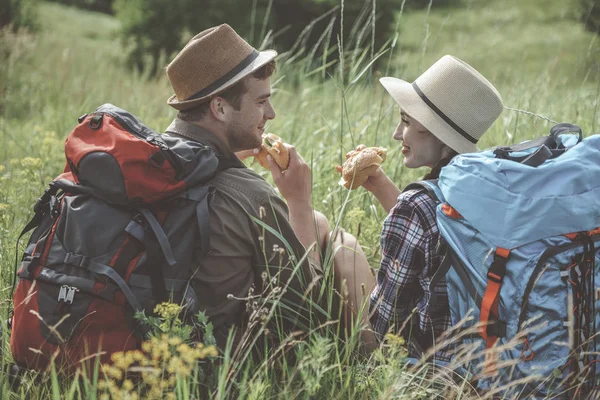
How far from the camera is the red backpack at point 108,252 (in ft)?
7.31

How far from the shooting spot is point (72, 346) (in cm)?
225

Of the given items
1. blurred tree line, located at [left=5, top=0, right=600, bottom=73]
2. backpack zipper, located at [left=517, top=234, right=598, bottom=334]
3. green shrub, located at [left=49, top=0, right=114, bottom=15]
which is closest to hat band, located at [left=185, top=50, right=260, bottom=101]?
backpack zipper, located at [left=517, top=234, right=598, bottom=334]

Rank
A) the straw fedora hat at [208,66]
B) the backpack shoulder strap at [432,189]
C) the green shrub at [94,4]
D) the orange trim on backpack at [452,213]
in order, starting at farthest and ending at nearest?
1. the green shrub at [94,4]
2. the straw fedora hat at [208,66]
3. the backpack shoulder strap at [432,189]
4. the orange trim on backpack at [452,213]

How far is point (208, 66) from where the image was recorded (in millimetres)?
2748

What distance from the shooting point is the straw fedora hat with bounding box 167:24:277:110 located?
2729 millimetres

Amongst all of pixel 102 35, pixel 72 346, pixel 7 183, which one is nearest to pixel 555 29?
pixel 102 35

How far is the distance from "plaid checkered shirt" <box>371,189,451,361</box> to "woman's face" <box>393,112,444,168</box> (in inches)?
15.8

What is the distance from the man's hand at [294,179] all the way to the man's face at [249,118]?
0.40ft

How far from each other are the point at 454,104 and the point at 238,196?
1.10 meters

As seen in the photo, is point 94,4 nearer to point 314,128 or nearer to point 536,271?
point 314,128

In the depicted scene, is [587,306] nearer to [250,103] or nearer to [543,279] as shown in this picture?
[543,279]

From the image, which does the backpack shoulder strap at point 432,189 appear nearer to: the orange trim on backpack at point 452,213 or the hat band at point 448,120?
the orange trim on backpack at point 452,213

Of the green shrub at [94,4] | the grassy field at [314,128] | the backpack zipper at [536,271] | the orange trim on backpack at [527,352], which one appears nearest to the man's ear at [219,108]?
the grassy field at [314,128]

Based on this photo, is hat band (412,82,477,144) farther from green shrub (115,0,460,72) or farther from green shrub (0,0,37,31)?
green shrub (0,0,37,31)
